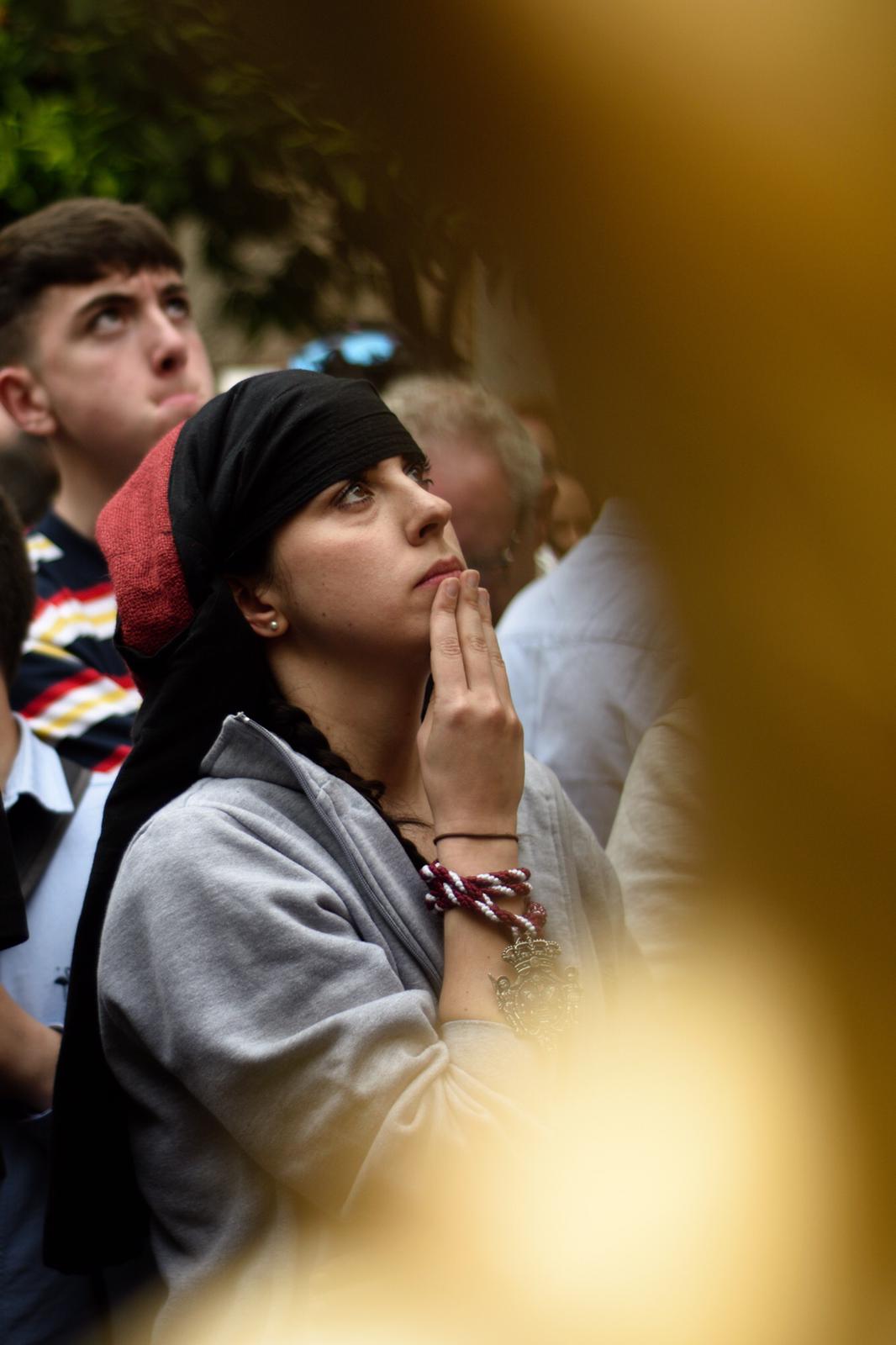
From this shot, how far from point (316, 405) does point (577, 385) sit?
1483 mm

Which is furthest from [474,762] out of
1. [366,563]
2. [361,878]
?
[366,563]

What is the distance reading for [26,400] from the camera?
10.0ft

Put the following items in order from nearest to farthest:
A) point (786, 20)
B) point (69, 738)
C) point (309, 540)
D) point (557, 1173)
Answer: point (786, 20) < point (557, 1173) < point (309, 540) < point (69, 738)

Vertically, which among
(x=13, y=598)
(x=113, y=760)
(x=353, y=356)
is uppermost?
(x=353, y=356)

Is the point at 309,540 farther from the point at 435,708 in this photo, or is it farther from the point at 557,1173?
the point at 557,1173

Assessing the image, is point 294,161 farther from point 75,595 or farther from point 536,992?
point 75,595

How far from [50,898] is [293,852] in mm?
701

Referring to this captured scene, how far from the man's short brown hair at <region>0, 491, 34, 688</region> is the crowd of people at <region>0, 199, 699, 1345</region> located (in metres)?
0.17

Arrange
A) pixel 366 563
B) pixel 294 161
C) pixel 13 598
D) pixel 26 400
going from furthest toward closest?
pixel 26 400 < pixel 13 598 < pixel 366 563 < pixel 294 161

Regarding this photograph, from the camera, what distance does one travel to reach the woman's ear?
178 centimetres

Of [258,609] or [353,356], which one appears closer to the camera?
[353,356]

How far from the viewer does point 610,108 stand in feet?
0.87

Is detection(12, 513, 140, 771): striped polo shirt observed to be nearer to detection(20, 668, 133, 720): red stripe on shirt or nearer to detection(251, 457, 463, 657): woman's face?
detection(20, 668, 133, 720): red stripe on shirt

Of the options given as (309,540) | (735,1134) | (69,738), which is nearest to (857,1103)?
(735,1134)
